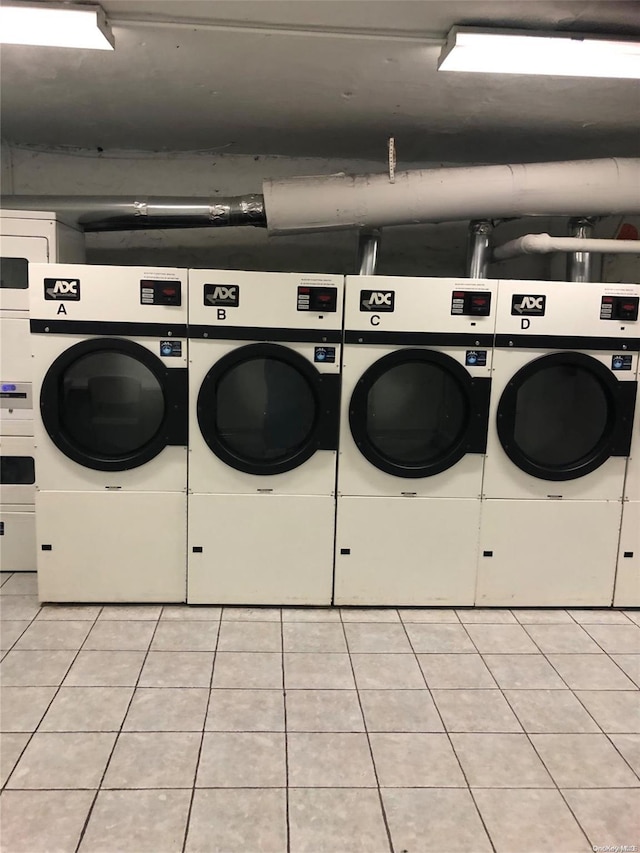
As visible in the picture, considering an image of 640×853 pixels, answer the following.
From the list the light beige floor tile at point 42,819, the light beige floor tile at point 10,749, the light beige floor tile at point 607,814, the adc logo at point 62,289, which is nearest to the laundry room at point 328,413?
the adc logo at point 62,289

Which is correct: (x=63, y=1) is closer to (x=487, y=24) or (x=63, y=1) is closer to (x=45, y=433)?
(x=487, y=24)

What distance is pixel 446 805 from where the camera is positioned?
1.90 metres

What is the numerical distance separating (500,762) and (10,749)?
178 cm

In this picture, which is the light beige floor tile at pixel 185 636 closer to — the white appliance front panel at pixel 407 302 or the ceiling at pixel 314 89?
the white appliance front panel at pixel 407 302

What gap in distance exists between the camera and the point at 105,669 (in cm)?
260

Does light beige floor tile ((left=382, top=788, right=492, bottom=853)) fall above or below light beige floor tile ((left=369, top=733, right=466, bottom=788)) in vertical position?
below

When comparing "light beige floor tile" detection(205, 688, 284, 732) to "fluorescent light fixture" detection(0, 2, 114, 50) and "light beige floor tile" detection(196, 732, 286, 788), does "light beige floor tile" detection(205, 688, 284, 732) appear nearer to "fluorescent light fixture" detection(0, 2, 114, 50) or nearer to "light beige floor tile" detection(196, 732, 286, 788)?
"light beige floor tile" detection(196, 732, 286, 788)

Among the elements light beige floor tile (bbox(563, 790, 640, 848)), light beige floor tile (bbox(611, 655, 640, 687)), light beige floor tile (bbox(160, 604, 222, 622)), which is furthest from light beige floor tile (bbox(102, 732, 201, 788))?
light beige floor tile (bbox(611, 655, 640, 687))

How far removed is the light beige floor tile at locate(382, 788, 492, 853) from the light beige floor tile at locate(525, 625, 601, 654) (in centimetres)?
118

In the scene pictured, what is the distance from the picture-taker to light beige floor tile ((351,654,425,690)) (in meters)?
2.55

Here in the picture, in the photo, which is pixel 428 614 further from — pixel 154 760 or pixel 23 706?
pixel 23 706

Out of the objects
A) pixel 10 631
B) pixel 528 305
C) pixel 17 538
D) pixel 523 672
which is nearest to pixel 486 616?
pixel 523 672

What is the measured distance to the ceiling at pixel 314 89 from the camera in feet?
7.32

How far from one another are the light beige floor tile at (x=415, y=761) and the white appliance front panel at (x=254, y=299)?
193cm
